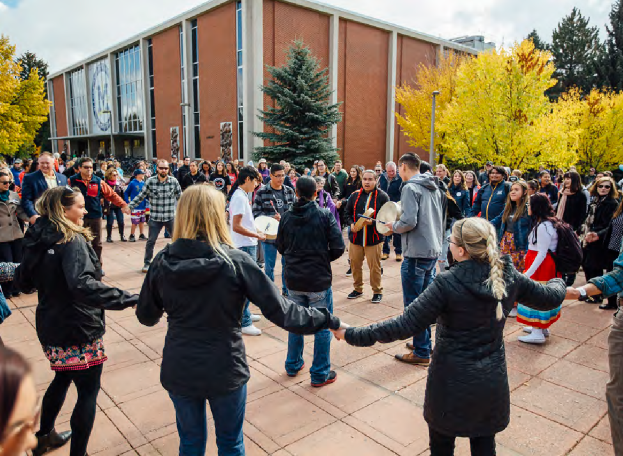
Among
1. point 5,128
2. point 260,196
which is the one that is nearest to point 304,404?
point 260,196

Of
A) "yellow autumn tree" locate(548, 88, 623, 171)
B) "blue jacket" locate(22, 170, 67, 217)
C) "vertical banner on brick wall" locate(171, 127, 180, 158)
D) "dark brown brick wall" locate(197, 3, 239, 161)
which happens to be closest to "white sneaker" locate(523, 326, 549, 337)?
"blue jacket" locate(22, 170, 67, 217)

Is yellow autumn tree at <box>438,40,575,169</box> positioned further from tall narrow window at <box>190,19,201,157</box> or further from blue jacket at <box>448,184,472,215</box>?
tall narrow window at <box>190,19,201,157</box>

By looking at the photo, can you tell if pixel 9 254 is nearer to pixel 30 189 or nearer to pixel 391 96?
pixel 30 189

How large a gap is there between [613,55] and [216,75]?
38033 mm

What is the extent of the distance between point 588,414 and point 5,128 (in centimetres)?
2575

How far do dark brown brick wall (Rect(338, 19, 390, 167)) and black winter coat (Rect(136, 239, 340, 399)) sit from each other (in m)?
29.4

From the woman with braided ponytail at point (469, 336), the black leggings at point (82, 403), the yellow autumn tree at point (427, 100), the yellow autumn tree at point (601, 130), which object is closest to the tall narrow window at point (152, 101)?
the yellow autumn tree at point (427, 100)

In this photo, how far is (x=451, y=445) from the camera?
2.55 m

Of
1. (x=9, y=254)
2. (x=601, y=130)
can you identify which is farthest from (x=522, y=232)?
(x=601, y=130)

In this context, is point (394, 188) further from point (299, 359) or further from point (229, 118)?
point (229, 118)

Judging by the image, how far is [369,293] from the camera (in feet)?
24.6

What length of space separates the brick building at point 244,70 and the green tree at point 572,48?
13.1m

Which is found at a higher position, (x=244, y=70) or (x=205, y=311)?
(x=244, y=70)

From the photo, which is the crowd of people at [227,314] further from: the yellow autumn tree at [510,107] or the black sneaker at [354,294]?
the yellow autumn tree at [510,107]
